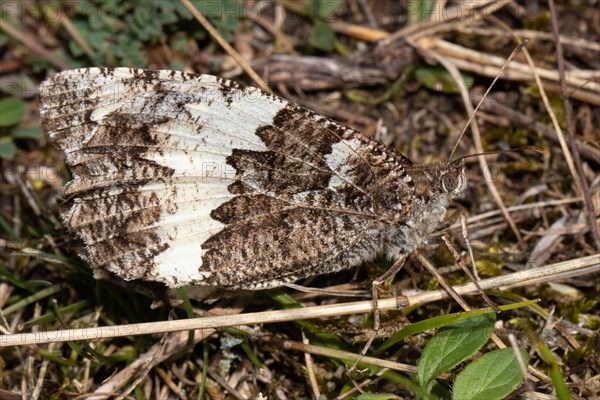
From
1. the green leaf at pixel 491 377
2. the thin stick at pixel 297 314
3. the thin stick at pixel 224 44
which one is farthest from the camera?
the thin stick at pixel 224 44

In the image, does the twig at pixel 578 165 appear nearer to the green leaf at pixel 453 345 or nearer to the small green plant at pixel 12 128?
the green leaf at pixel 453 345

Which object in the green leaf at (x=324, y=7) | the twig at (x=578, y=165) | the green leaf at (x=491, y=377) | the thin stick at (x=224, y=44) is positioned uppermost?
the green leaf at (x=324, y=7)

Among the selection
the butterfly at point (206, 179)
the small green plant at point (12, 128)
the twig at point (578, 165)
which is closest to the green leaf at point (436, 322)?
the butterfly at point (206, 179)

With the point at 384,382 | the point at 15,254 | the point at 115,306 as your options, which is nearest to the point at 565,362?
the point at 384,382

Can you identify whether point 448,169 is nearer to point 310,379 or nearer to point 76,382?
point 310,379

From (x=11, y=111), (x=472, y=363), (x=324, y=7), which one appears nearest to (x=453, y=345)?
(x=472, y=363)

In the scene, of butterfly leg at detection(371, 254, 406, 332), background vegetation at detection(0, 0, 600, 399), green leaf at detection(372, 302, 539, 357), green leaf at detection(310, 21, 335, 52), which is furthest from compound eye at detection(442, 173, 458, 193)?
green leaf at detection(310, 21, 335, 52)

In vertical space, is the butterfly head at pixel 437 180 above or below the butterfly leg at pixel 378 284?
above
